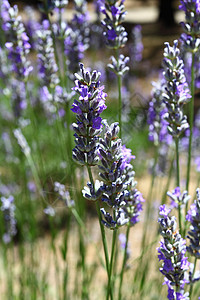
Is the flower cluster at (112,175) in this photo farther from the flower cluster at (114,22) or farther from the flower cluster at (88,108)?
the flower cluster at (114,22)

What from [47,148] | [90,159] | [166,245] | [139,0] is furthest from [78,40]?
[139,0]

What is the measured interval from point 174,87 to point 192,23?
32 cm

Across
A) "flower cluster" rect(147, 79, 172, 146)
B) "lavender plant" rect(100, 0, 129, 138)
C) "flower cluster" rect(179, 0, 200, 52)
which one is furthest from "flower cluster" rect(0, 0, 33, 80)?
"flower cluster" rect(179, 0, 200, 52)

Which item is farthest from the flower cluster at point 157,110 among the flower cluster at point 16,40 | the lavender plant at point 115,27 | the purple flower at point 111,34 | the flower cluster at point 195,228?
the flower cluster at point 195,228

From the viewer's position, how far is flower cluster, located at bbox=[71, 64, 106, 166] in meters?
1.00

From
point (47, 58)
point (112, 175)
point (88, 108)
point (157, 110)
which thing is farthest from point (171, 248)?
point (47, 58)

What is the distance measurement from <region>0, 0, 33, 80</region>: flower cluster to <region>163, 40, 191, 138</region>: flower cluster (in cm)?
84

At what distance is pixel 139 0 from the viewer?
19.7 metres

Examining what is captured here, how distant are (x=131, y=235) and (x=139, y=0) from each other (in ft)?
56.5

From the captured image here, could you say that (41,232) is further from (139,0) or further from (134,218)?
(139,0)

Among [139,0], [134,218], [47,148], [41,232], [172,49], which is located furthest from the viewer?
[139,0]

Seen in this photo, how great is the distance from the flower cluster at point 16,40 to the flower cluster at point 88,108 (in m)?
1.01

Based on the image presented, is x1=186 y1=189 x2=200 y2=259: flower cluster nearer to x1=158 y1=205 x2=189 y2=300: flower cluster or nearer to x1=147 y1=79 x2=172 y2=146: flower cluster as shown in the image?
x1=158 y1=205 x2=189 y2=300: flower cluster

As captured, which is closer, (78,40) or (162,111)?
(162,111)
